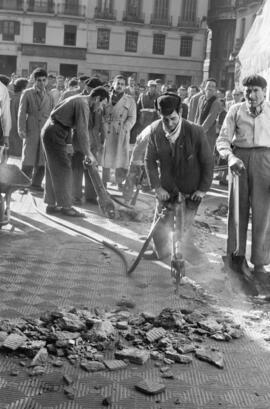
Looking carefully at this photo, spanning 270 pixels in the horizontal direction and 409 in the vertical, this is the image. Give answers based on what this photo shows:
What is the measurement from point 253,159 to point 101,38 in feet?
146

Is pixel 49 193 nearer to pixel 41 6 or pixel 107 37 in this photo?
pixel 107 37

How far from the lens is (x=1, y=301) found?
18.1ft

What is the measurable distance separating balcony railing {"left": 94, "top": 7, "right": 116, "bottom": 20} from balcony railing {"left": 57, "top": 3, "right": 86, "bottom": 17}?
3.15 feet

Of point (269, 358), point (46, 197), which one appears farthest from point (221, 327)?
point (46, 197)

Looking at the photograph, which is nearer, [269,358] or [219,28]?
[269,358]

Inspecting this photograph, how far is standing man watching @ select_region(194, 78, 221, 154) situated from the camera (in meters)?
11.6

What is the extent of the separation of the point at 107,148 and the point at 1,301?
583 centimetres

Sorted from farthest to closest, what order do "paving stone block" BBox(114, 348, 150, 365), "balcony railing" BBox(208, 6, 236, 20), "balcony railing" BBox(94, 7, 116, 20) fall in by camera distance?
1. "balcony railing" BBox(94, 7, 116, 20)
2. "balcony railing" BBox(208, 6, 236, 20)
3. "paving stone block" BBox(114, 348, 150, 365)

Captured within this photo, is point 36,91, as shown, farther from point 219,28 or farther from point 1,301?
point 219,28

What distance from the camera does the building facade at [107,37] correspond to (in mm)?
47625

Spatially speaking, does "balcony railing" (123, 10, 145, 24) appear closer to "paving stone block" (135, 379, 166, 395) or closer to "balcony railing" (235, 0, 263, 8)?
"balcony railing" (235, 0, 263, 8)

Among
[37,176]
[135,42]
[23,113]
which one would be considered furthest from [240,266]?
[135,42]

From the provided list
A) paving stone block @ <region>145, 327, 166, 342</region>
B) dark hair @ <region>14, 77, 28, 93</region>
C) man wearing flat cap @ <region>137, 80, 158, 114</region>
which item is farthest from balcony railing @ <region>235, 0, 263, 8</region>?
paving stone block @ <region>145, 327, 166, 342</region>

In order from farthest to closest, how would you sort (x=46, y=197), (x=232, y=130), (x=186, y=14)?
(x=186, y=14)
(x=46, y=197)
(x=232, y=130)
